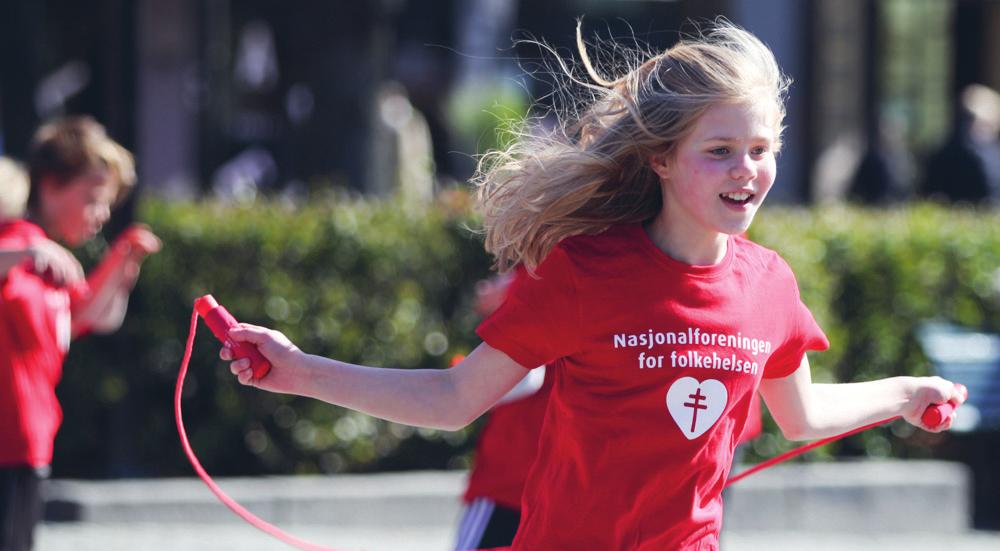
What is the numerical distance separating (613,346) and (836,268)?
5.28 meters

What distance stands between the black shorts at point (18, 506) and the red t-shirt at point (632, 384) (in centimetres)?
201

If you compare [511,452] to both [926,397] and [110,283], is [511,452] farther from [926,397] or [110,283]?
[110,283]

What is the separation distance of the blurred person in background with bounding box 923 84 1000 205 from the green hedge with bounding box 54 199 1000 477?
279 centimetres

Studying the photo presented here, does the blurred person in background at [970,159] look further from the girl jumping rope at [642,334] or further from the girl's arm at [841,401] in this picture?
the girl jumping rope at [642,334]

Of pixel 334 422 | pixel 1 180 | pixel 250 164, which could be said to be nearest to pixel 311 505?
pixel 334 422

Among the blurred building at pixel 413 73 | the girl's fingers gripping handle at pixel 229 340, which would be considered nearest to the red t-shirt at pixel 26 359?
the girl's fingers gripping handle at pixel 229 340

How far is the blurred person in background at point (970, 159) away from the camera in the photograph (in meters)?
10.1

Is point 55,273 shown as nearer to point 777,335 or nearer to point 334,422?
point 777,335

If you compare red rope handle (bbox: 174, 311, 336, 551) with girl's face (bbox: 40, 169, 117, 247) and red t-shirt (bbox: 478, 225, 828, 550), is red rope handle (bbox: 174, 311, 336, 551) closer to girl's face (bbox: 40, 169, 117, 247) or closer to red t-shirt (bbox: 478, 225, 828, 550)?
red t-shirt (bbox: 478, 225, 828, 550)

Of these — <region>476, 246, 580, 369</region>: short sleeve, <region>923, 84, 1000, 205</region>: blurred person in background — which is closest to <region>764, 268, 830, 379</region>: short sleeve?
<region>476, 246, 580, 369</region>: short sleeve

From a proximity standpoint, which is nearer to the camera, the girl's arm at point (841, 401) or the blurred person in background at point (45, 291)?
the girl's arm at point (841, 401)

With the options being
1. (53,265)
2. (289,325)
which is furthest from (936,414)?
(289,325)

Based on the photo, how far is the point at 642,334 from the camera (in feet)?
9.79

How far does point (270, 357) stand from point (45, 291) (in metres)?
Answer: 2.06
